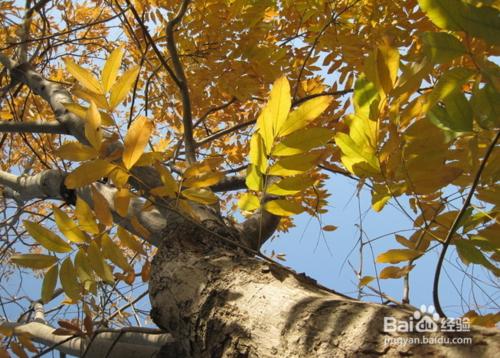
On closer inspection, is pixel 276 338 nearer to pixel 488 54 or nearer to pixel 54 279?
pixel 54 279

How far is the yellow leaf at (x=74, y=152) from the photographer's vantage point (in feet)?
2.46

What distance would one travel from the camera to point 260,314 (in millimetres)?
673

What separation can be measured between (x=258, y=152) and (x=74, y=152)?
346 mm

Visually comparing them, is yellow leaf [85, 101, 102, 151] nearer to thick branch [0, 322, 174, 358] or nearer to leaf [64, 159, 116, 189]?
leaf [64, 159, 116, 189]

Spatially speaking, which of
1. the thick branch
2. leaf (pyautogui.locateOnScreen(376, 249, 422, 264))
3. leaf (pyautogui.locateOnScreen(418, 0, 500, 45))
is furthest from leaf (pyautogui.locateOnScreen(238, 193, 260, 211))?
the thick branch

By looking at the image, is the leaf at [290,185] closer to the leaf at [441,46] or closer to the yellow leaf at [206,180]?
the yellow leaf at [206,180]

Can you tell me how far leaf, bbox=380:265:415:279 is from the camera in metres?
0.84

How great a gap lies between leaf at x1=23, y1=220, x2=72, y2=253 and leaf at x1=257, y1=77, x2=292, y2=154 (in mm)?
533

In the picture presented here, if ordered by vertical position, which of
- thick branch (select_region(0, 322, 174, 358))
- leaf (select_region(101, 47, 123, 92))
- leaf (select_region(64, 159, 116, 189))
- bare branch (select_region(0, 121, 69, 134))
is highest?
bare branch (select_region(0, 121, 69, 134))

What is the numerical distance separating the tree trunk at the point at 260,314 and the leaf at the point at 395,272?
146 millimetres

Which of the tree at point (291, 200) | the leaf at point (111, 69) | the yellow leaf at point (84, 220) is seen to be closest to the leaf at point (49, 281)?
the tree at point (291, 200)

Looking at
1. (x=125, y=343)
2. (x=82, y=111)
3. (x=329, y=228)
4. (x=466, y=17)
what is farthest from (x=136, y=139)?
(x=329, y=228)

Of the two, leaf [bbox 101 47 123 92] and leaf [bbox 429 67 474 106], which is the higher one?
leaf [bbox 101 47 123 92]

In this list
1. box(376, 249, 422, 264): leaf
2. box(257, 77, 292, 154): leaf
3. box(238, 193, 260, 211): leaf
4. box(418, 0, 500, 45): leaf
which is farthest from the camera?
box(238, 193, 260, 211): leaf
